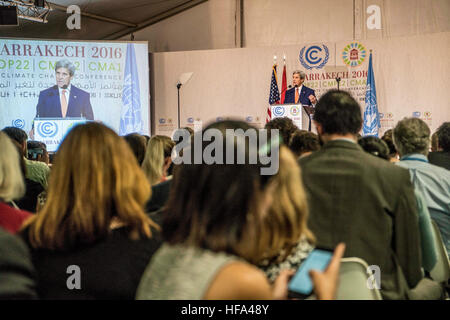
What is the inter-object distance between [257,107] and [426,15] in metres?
3.29

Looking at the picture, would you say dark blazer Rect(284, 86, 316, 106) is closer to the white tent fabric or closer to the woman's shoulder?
the white tent fabric

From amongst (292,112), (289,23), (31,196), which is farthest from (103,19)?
(31,196)

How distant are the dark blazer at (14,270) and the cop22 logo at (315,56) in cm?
759

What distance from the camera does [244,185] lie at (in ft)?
3.21

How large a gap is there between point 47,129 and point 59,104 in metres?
1.28

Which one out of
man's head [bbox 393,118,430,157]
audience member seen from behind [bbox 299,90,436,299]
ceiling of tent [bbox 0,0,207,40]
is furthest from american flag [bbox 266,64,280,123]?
audience member seen from behind [bbox 299,90,436,299]

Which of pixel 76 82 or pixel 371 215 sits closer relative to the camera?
pixel 371 215

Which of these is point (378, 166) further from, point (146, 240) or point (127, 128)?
point (127, 128)

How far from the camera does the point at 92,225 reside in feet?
4.19

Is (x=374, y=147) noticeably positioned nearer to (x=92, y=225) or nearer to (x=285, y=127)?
(x=285, y=127)

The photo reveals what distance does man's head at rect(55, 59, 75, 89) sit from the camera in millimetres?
7840

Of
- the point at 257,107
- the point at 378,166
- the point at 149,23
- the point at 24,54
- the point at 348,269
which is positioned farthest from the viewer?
the point at 149,23

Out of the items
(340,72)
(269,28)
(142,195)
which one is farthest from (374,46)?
(142,195)

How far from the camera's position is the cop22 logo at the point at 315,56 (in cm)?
795
